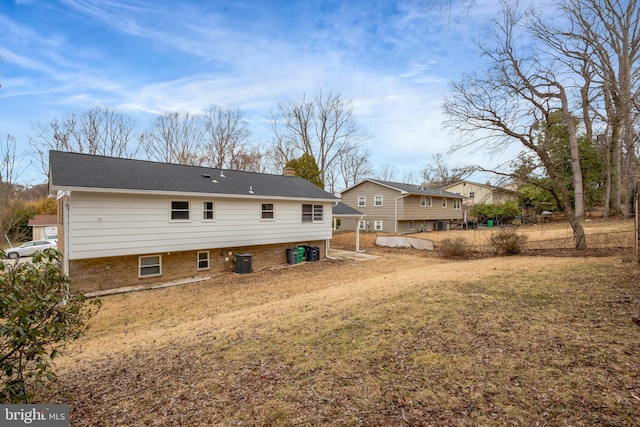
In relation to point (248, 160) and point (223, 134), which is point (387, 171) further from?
point (223, 134)

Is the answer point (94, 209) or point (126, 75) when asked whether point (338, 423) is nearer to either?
point (94, 209)

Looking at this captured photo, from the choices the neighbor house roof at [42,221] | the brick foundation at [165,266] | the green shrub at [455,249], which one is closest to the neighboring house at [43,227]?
the neighbor house roof at [42,221]

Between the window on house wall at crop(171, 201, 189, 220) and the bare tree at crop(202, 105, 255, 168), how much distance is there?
21.0 meters

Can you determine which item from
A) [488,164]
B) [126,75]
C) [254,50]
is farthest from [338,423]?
[126,75]

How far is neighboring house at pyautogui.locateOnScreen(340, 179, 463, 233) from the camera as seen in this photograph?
28250 mm

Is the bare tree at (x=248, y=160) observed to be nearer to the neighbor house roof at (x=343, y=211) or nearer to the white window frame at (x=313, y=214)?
the neighbor house roof at (x=343, y=211)

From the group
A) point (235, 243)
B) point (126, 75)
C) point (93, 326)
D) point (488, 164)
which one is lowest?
point (93, 326)

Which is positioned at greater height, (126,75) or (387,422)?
(126,75)

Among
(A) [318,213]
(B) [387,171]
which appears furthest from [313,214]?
(B) [387,171]

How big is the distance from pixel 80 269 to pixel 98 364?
275 inches

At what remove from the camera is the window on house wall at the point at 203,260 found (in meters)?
13.5

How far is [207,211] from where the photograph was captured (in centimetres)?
1323

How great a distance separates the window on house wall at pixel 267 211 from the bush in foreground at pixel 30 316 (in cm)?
1153

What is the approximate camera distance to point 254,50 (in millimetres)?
15109
